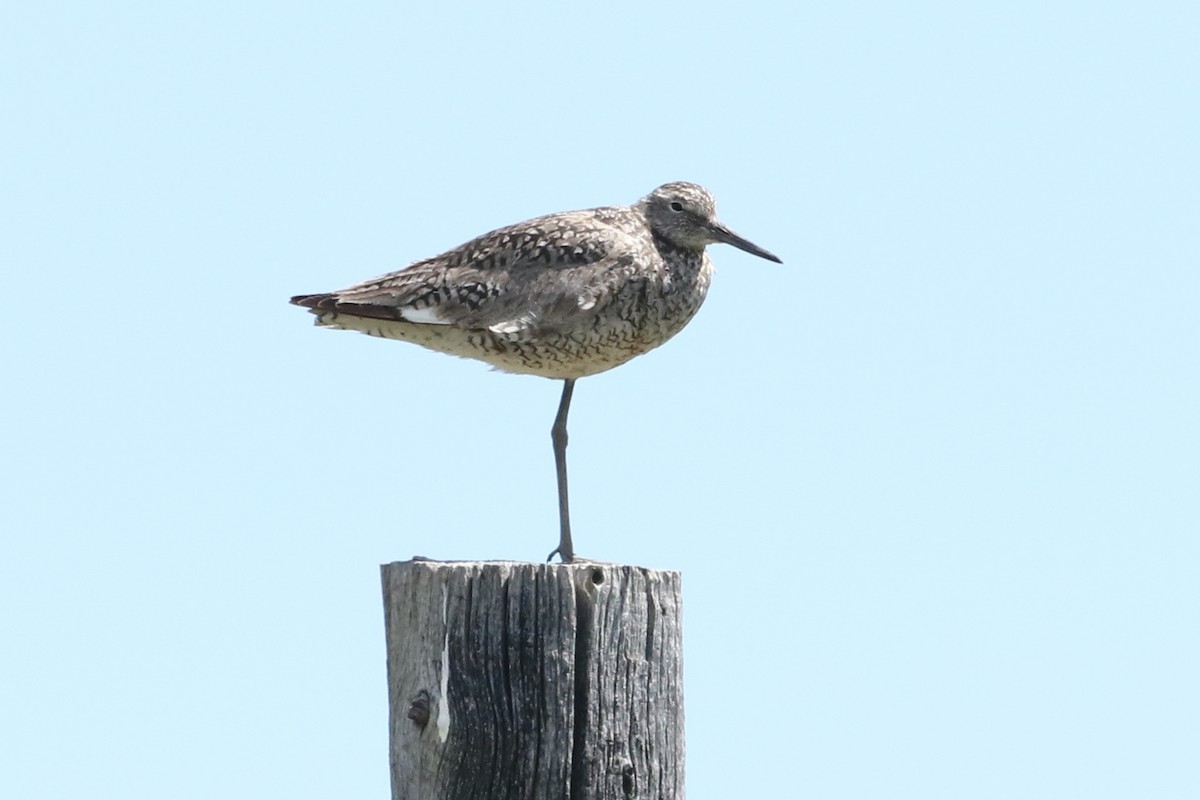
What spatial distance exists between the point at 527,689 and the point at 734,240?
15.0 feet

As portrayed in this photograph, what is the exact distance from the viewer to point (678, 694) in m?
5.00

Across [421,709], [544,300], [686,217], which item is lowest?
[421,709]

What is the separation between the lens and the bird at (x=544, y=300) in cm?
802

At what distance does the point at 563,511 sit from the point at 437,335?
44.9 inches

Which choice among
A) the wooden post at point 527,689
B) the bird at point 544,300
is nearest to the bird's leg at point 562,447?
the bird at point 544,300

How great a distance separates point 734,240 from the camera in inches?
348

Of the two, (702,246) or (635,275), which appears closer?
(635,275)

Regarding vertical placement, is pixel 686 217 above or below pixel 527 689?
above

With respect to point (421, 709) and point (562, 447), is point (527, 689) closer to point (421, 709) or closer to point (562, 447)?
point (421, 709)

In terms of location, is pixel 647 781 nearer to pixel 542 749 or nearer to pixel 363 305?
pixel 542 749

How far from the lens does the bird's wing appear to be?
8.03 meters

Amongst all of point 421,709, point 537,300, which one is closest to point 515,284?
point 537,300

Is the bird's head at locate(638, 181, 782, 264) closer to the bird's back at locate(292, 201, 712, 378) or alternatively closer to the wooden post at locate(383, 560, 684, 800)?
the bird's back at locate(292, 201, 712, 378)

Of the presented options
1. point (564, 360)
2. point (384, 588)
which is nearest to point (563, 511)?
point (564, 360)
